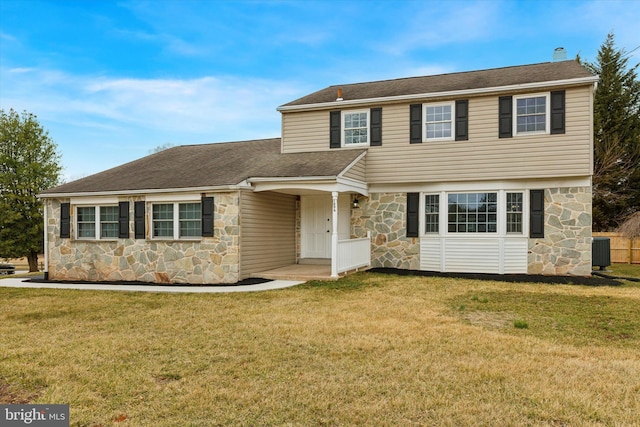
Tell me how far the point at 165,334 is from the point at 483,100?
10613 mm

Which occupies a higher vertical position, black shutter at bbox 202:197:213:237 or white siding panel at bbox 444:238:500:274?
black shutter at bbox 202:197:213:237

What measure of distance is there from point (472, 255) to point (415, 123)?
4284 mm

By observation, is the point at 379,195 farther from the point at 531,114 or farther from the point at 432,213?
the point at 531,114

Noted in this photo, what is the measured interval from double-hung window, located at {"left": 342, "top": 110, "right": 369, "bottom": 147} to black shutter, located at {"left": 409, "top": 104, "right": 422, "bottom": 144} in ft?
4.54

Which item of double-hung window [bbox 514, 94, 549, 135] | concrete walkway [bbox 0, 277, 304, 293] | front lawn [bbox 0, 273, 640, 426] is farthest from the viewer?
double-hung window [bbox 514, 94, 549, 135]

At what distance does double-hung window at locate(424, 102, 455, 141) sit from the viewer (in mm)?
12820

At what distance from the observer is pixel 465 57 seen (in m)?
20.6

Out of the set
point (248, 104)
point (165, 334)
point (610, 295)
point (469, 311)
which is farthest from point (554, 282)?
point (248, 104)

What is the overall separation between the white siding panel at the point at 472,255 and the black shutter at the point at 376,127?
12.2 ft

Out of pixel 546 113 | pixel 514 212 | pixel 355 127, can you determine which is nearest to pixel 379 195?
pixel 355 127

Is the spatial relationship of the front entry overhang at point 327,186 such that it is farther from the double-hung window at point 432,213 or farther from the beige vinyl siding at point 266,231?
the double-hung window at point 432,213

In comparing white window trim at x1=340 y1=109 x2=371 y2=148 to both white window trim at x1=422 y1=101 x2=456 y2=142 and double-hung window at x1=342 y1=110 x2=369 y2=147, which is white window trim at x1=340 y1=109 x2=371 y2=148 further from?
white window trim at x1=422 y1=101 x2=456 y2=142

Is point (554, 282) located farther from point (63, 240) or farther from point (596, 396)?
point (63, 240)

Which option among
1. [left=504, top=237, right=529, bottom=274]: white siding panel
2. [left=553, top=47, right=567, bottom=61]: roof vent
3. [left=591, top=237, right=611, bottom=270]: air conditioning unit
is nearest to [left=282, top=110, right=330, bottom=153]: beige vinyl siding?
[left=504, top=237, right=529, bottom=274]: white siding panel
